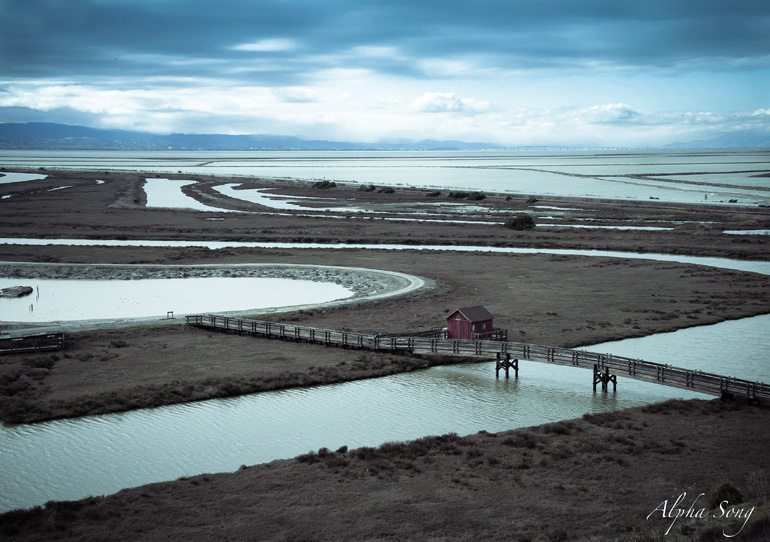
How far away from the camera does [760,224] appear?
310 ft

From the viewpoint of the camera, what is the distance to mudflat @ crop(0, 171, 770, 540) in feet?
61.6

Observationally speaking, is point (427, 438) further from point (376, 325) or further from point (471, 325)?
point (376, 325)

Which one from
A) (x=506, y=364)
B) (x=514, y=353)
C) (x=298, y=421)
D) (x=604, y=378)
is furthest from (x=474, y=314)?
(x=298, y=421)

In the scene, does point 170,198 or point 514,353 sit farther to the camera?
point 170,198

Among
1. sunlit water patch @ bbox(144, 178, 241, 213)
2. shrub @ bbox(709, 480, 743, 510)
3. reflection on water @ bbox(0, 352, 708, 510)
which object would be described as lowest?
reflection on water @ bbox(0, 352, 708, 510)

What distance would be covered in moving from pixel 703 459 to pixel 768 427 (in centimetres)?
408

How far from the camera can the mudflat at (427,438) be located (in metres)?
18.8

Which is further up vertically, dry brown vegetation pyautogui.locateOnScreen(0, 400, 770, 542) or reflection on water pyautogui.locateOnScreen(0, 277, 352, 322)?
reflection on water pyautogui.locateOnScreen(0, 277, 352, 322)

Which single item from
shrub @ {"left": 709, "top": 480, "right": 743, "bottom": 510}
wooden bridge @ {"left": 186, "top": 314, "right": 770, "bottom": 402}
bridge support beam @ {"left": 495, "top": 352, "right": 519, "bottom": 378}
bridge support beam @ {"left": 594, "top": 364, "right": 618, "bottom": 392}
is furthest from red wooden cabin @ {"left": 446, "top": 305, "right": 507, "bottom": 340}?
shrub @ {"left": 709, "top": 480, "right": 743, "bottom": 510}

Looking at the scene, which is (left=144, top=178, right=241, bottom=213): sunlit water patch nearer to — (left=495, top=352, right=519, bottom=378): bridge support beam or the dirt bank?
the dirt bank

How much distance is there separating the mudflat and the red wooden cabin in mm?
1759

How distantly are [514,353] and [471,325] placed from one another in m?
3.55

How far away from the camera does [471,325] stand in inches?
1432

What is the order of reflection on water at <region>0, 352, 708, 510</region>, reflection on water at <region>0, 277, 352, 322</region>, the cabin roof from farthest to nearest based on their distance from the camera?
reflection on water at <region>0, 277, 352, 322</region> → the cabin roof → reflection on water at <region>0, 352, 708, 510</region>
